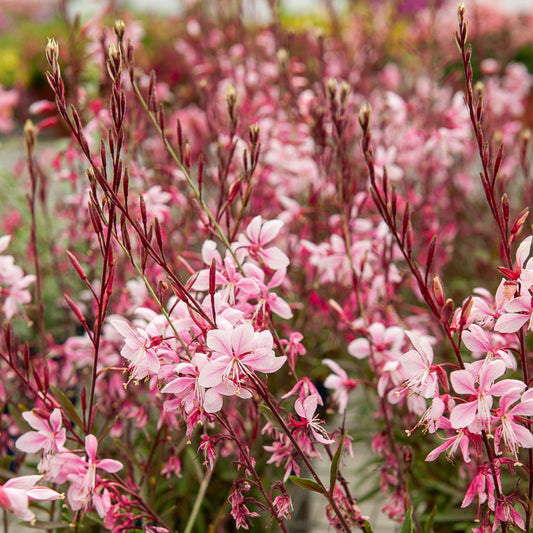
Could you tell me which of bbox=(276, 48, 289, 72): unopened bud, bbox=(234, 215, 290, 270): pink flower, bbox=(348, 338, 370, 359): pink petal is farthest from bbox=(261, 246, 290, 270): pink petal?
bbox=(276, 48, 289, 72): unopened bud

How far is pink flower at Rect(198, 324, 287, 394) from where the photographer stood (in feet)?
2.62

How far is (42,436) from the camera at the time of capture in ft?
3.17

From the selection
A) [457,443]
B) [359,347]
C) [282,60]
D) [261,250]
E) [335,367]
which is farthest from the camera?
[282,60]

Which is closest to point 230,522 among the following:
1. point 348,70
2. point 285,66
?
point 285,66

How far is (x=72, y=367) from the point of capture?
1.50 meters

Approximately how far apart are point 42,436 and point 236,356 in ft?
1.24

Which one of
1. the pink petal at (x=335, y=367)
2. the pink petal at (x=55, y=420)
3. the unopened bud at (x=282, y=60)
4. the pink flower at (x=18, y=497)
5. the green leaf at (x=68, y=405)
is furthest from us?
the unopened bud at (x=282, y=60)

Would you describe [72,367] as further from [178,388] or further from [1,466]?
[178,388]

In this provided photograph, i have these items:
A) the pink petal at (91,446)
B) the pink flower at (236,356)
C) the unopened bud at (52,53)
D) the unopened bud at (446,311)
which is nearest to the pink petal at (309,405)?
the pink flower at (236,356)

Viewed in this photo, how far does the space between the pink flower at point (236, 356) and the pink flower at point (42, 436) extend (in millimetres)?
300

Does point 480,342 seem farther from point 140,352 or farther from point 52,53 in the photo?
point 52,53

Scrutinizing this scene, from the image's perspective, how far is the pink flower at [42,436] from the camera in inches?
37.4

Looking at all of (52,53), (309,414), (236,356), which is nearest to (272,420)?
(309,414)

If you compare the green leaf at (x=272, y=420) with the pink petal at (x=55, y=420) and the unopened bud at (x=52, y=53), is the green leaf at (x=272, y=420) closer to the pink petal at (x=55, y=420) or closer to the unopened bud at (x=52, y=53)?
the pink petal at (x=55, y=420)
